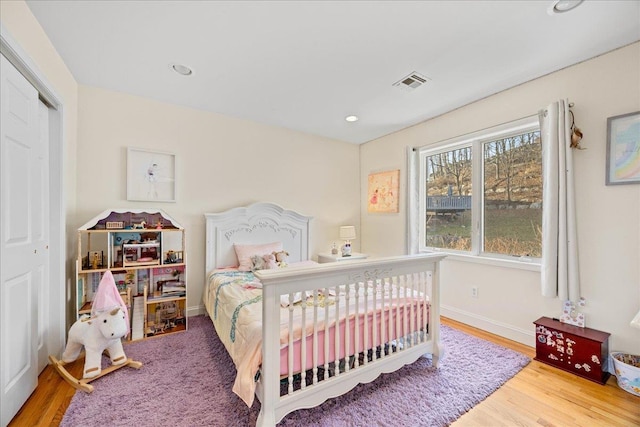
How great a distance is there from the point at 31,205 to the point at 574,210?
4.08 meters

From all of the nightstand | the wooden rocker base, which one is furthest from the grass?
the wooden rocker base

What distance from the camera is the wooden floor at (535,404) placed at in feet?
5.16

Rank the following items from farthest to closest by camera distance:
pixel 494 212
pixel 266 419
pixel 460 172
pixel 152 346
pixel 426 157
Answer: pixel 426 157, pixel 460 172, pixel 494 212, pixel 152 346, pixel 266 419

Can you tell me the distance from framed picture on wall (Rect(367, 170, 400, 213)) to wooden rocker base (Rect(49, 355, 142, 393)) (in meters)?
3.42

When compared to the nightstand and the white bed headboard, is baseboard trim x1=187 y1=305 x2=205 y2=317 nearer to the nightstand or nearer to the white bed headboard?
the white bed headboard

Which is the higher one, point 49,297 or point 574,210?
point 574,210

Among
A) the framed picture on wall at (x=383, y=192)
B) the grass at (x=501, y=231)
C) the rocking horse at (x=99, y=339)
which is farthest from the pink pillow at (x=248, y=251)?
the grass at (x=501, y=231)

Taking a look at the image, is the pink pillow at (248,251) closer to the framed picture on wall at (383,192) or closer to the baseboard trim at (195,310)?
the baseboard trim at (195,310)

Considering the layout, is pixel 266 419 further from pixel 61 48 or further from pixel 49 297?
pixel 61 48

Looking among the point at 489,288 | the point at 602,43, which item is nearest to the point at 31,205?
the point at 489,288

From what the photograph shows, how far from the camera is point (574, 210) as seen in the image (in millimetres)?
2193

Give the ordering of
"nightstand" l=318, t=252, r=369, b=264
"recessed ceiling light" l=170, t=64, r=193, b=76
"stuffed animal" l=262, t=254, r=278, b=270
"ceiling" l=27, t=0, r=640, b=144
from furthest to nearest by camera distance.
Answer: "nightstand" l=318, t=252, r=369, b=264, "stuffed animal" l=262, t=254, r=278, b=270, "recessed ceiling light" l=170, t=64, r=193, b=76, "ceiling" l=27, t=0, r=640, b=144

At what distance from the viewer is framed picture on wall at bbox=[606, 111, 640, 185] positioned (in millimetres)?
1946

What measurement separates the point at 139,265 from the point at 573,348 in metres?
3.79
